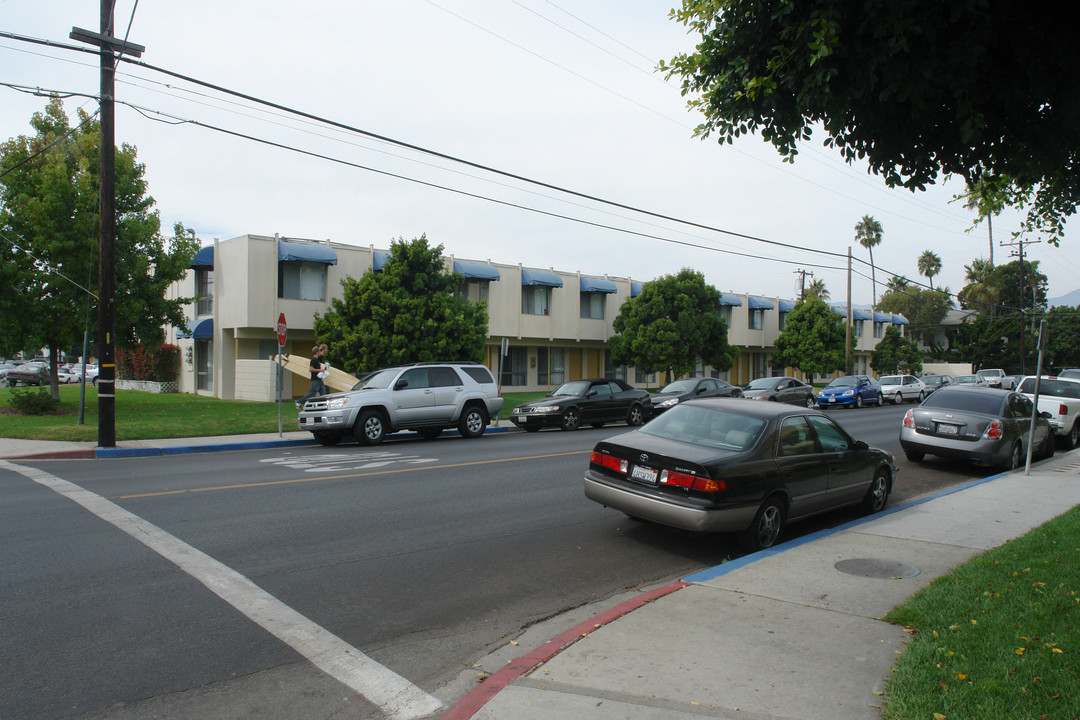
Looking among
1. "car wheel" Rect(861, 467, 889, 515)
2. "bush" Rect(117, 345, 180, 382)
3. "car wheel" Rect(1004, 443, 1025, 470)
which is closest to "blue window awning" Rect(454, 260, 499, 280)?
"bush" Rect(117, 345, 180, 382)

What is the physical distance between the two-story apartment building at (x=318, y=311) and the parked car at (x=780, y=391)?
931 cm

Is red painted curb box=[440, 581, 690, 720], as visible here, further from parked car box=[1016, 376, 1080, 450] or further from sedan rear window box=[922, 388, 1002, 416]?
parked car box=[1016, 376, 1080, 450]

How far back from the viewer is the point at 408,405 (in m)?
16.4

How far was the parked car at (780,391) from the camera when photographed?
84.8 ft

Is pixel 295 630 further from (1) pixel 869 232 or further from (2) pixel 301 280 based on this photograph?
(1) pixel 869 232

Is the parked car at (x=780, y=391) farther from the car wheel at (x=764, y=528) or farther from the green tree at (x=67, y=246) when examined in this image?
the green tree at (x=67, y=246)

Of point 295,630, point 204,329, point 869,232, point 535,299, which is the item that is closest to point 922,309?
point 869,232

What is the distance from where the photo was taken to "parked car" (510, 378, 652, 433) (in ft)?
64.8

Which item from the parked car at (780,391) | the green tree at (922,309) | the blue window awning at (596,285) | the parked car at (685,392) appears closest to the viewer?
the parked car at (685,392)

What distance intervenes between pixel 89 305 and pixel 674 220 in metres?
17.0

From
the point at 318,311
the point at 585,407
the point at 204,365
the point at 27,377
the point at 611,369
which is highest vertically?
the point at 318,311

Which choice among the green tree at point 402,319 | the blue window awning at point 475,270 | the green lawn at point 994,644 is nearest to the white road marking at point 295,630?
the green lawn at point 994,644

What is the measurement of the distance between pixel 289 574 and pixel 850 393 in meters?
32.2

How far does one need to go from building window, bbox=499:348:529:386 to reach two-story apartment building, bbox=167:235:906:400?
0.17 feet
